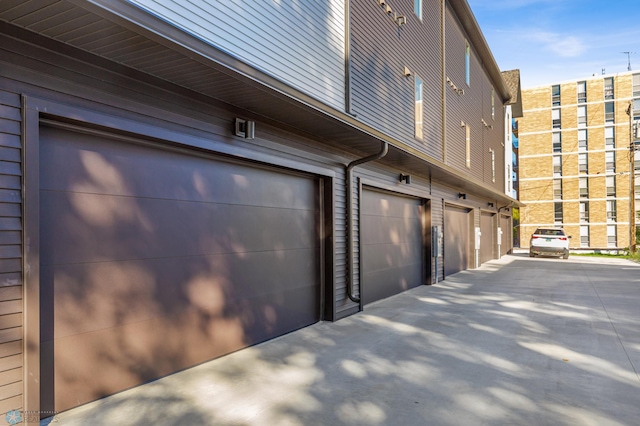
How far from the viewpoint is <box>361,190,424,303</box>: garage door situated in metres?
7.97

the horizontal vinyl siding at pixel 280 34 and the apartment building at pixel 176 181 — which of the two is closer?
the apartment building at pixel 176 181

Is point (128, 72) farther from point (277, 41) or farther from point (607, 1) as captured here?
point (607, 1)

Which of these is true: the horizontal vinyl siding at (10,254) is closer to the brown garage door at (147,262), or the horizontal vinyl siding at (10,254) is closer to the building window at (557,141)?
the brown garage door at (147,262)

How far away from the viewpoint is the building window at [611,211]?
36.9 metres

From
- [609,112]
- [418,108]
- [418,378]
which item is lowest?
[418,378]

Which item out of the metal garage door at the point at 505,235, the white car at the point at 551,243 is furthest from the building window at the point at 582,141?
the white car at the point at 551,243

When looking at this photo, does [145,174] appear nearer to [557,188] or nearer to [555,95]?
[557,188]

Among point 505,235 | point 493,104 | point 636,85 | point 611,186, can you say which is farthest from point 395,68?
point 636,85

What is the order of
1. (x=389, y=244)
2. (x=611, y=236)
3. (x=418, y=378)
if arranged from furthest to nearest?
(x=611, y=236) < (x=389, y=244) < (x=418, y=378)

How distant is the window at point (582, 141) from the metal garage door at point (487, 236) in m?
24.9

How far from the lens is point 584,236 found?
3797 cm

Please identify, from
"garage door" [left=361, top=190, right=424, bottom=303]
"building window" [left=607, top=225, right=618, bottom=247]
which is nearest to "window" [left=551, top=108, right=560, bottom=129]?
"building window" [left=607, top=225, right=618, bottom=247]

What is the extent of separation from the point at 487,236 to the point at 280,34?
→ 1574 cm

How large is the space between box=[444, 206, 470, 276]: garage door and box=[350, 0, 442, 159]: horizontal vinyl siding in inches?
91.7
